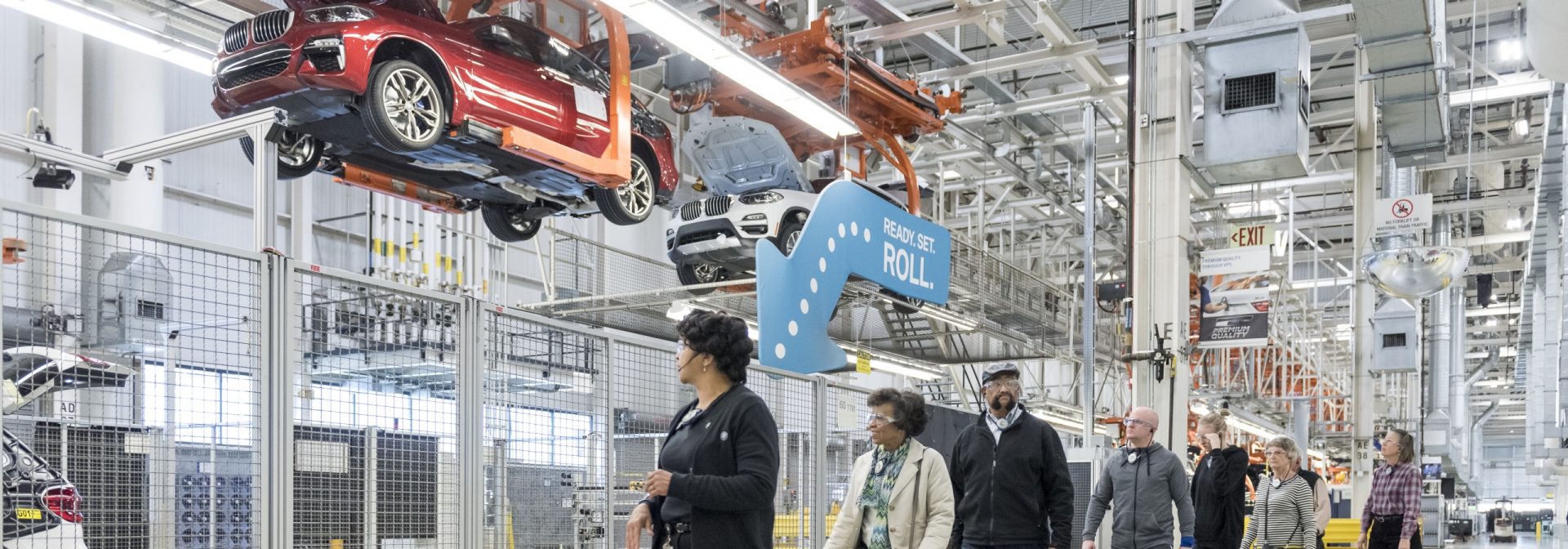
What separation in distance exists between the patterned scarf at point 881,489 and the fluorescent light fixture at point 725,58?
127 inches

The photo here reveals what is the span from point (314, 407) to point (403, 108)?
460cm

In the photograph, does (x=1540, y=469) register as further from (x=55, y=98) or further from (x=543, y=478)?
(x=55, y=98)

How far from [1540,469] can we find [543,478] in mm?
6843

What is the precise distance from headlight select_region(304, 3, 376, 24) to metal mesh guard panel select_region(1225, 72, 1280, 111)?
6.14 metres

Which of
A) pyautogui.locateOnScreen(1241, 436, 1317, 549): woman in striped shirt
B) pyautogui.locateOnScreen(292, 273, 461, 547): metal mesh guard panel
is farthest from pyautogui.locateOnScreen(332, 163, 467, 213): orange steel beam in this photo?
pyautogui.locateOnScreen(1241, 436, 1317, 549): woman in striped shirt

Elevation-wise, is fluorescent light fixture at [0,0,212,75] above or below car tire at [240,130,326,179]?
above

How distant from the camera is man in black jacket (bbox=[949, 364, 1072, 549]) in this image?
17.7 feet

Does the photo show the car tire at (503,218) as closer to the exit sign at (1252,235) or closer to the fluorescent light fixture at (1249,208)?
the exit sign at (1252,235)

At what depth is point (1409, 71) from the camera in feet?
37.6

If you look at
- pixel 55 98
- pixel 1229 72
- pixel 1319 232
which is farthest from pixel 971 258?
pixel 1319 232

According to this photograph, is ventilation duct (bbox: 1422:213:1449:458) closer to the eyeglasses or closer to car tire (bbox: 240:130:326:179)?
car tire (bbox: 240:130:326:179)

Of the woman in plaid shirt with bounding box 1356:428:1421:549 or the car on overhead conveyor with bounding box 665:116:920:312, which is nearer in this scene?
the woman in plaid shirt with bounding box 1356:428:1421:549

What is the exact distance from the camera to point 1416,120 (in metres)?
12.9

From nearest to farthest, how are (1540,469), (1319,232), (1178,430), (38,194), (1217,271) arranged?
(1540,469), (1178,430), (1217,271), (38,194), (1319,232)
